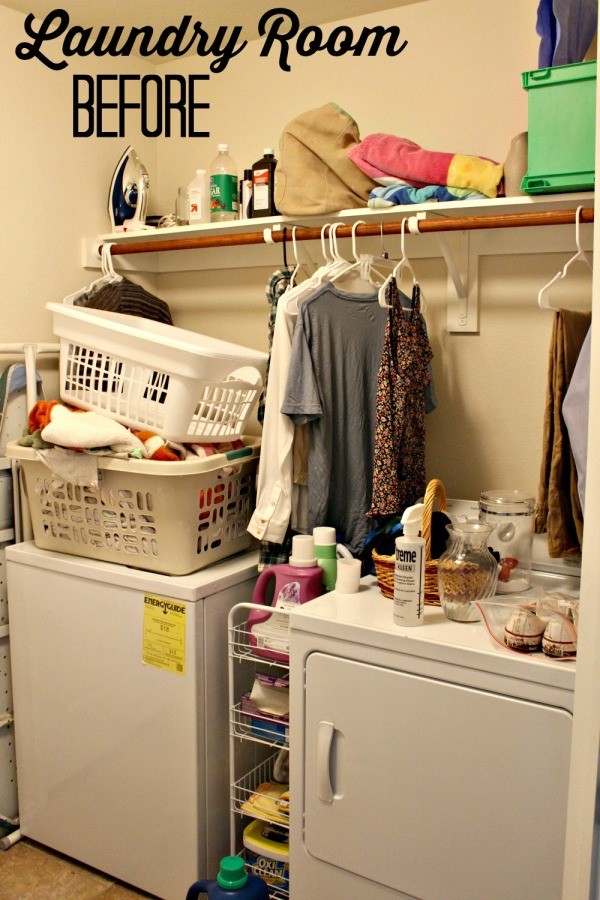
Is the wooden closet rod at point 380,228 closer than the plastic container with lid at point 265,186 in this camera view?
Yes

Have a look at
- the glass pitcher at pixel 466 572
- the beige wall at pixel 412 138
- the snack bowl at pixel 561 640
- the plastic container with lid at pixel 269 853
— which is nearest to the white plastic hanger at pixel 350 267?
the beige wall at pixel 412 138

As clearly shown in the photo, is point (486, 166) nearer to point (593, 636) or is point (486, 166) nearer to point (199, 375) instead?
point (199, 375)

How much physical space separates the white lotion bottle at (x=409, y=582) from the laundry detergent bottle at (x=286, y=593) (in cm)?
33

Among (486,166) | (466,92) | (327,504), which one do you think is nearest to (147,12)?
(466,92)

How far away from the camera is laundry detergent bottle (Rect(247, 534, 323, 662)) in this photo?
6.35 feet

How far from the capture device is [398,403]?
198 centimetres

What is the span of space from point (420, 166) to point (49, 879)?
6.92 ft

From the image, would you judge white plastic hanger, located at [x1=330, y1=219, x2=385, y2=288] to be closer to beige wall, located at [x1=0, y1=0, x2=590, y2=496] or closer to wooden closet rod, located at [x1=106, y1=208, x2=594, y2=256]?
wooden closet rod, located at [x1=106, y1=208, x2=594, y2=256]

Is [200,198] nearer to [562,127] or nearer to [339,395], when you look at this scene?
[339,395]

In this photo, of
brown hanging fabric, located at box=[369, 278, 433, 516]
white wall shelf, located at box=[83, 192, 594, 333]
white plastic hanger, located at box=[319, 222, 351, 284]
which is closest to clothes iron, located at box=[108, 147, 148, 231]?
white wall shelf, located at box=[83, 192, 594, 333]

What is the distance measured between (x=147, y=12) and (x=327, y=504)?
5.16 feet

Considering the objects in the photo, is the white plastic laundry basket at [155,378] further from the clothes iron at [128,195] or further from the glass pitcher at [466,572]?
the glass pitcher at [466,572]

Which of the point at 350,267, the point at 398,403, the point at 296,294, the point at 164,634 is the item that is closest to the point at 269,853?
the point at 164,634

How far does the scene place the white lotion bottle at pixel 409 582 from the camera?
164 cm
